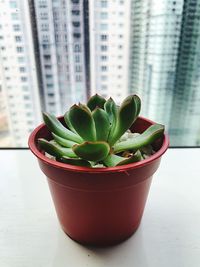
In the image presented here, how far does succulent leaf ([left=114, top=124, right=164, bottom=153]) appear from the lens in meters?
0.44

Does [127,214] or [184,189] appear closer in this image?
[127,214]

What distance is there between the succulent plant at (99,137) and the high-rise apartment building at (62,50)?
1.26 ft

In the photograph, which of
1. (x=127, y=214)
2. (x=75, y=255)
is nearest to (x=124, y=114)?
(x=127, y=214)

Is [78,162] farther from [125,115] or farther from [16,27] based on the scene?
[16,27]

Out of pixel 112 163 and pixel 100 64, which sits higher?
pixel 100 64

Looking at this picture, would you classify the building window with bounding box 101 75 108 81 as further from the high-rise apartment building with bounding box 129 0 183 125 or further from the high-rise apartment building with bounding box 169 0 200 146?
the high-rise apartment building with bounding box 169 0 200 146

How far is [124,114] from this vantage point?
0.42m

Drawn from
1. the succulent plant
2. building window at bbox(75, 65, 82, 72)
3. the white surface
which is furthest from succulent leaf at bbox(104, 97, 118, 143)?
building window at bbox(75, 65, 82, 72)

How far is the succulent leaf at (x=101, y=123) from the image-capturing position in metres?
0.41

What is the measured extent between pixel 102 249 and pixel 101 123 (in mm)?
257

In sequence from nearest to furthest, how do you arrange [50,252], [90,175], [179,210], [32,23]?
[90,175] < [50,252] < [179,210] < [32,23]

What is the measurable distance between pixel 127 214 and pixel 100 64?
54 centimetres

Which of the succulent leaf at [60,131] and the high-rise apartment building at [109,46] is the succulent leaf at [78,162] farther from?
the high-rise apartment building at [109,46]

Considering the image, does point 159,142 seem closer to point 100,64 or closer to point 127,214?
point 127,214
